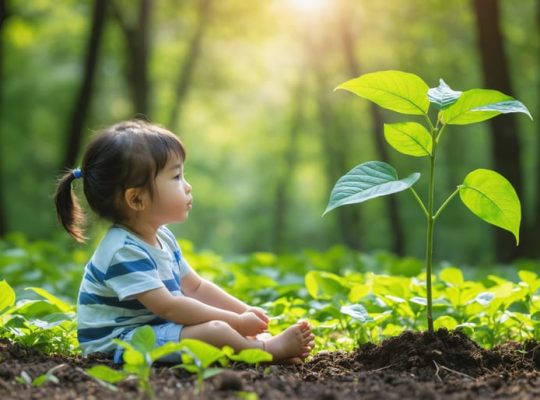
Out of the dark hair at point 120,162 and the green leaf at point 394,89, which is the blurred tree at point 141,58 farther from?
the green leaf at point 394,89

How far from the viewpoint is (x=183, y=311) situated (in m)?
2.87

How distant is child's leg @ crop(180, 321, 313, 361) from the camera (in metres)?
2.81

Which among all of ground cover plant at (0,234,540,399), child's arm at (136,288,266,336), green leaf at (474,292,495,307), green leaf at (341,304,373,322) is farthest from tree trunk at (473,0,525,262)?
child's arm at (136,288,266,336)

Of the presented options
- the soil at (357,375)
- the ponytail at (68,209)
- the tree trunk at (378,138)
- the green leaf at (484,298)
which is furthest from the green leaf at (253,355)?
the tree trunk at (378,138)

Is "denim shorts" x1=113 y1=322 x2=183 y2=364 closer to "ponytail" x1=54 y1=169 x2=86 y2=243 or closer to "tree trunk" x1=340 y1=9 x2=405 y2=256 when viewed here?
"ponytail" x1=54 y1=169 x2=86 y2=243

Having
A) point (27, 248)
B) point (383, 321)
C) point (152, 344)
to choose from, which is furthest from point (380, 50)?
point (152, 344)

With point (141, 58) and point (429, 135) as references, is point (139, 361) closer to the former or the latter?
point (429, 135)

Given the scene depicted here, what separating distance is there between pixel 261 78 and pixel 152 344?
76.7ft

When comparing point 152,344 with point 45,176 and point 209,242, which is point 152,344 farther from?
point 209,242

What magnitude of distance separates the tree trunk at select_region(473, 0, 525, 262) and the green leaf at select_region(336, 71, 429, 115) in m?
6.36

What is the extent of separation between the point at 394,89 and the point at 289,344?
989 millimetres

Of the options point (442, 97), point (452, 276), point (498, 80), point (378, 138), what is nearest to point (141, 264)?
point (442, 97)

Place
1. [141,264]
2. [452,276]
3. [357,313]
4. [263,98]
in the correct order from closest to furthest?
[141,264] < [357,313] < [452,276] < [263,98]

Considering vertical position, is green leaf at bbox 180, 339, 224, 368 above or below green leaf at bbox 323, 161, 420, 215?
below
